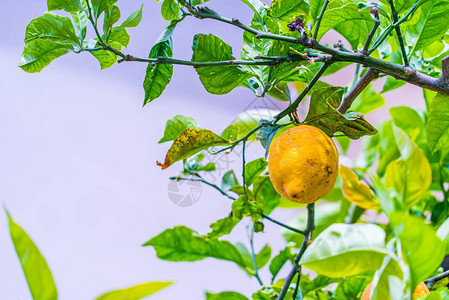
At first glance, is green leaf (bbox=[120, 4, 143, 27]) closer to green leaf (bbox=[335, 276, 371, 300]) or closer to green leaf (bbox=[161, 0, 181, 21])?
green leaf (bbox=[161, 0, 181, 21])

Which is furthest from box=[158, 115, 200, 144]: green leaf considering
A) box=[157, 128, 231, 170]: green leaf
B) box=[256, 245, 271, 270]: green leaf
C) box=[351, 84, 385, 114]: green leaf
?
box=[351, 84, 385, 114]: green leaf

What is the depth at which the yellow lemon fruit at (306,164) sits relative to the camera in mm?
509

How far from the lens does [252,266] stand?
976 millimetres

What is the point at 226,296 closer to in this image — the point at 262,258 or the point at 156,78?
the point at 262,258

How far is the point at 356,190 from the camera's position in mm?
904

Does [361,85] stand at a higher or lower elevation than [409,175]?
higher

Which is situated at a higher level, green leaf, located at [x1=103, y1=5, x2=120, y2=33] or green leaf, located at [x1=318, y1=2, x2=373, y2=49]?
green leaf, located at [x1=103, y1=5, x2=120, y2=33]

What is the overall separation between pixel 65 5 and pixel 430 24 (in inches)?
19.5

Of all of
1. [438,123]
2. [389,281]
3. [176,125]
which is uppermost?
[176,125]

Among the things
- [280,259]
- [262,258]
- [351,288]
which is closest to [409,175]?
[351,288]

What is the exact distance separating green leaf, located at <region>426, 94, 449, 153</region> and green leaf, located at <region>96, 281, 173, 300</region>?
45cm

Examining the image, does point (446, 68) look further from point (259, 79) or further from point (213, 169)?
point (213, 169)

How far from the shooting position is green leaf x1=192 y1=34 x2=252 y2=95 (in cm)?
52

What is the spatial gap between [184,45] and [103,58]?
0.79 metres
